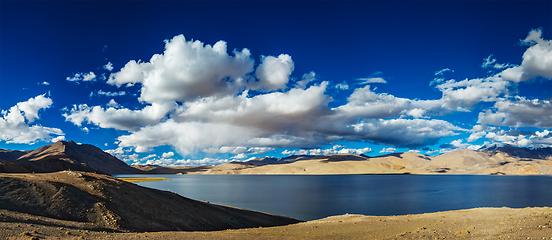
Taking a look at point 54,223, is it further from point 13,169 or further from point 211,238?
point 13,169

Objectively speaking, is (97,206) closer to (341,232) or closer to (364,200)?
(341,232)

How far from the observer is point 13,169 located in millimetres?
85812

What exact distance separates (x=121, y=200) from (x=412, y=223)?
3325 cm

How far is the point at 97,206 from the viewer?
98.0 ft

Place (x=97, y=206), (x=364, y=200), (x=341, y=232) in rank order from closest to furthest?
(x=341, y=232) → (x=97, y=206) → (x=364, y=200)

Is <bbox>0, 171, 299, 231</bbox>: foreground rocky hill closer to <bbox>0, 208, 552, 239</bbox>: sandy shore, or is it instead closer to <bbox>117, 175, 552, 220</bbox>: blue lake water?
<bbox>0, 208, 552, 239</bbox>: sandy shore

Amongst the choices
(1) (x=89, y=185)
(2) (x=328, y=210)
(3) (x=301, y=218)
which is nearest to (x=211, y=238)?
(1) (x=89, y=185)

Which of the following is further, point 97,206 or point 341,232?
point 97,206

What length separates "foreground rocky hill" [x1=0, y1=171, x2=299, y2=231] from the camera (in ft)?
88.5

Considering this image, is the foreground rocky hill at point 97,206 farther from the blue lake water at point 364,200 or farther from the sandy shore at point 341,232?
the blue lake water at point 364,200

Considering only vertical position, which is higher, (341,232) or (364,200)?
(341,232)

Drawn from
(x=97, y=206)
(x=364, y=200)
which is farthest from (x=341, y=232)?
(x=364, y=200)

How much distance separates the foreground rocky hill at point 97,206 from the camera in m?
27.0

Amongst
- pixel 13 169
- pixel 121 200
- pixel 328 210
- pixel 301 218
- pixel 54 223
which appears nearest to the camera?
pixel 54 223
